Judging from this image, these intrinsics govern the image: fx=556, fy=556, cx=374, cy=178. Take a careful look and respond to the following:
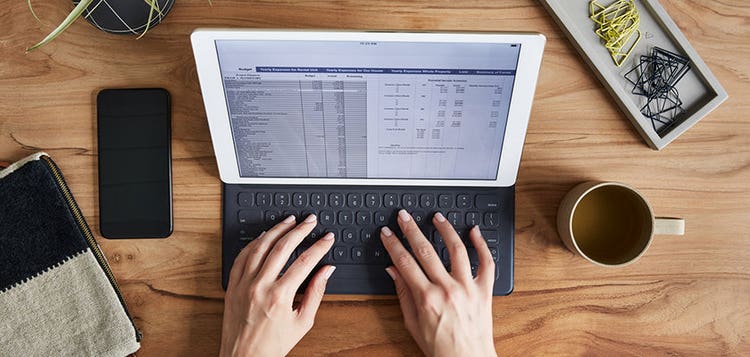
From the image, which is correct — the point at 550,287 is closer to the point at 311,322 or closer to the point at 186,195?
the point at 311,322

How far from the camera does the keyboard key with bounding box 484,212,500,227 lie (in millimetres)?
815

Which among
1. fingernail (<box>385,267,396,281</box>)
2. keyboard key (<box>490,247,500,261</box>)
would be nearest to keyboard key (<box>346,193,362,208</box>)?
fingernail (<box>385,267,396,281</box>)

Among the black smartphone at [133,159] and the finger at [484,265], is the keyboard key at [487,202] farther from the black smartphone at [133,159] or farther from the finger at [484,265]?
the black smartphone at [133,159]

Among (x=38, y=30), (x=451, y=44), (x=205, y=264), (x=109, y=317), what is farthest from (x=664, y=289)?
(x=38, y=30)

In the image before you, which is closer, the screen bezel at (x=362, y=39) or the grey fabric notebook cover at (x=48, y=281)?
the screen bezel at (x=362, y=39)

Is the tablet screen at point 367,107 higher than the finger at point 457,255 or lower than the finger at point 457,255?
higher

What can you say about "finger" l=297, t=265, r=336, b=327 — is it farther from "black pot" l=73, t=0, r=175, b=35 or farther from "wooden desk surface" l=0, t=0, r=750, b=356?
"black pot" l=73, t=0, r=175, b=35

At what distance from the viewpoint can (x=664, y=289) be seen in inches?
32.7

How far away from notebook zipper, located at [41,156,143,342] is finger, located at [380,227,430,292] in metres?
0.39

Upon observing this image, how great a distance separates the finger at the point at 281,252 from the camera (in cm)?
77

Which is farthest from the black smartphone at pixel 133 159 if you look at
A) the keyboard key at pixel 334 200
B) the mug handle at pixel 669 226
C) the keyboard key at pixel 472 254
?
the mug handle at pixel 669 226

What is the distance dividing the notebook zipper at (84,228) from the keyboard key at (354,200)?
357 millimetres

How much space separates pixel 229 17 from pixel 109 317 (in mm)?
463

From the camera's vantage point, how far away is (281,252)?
30.4 inches
